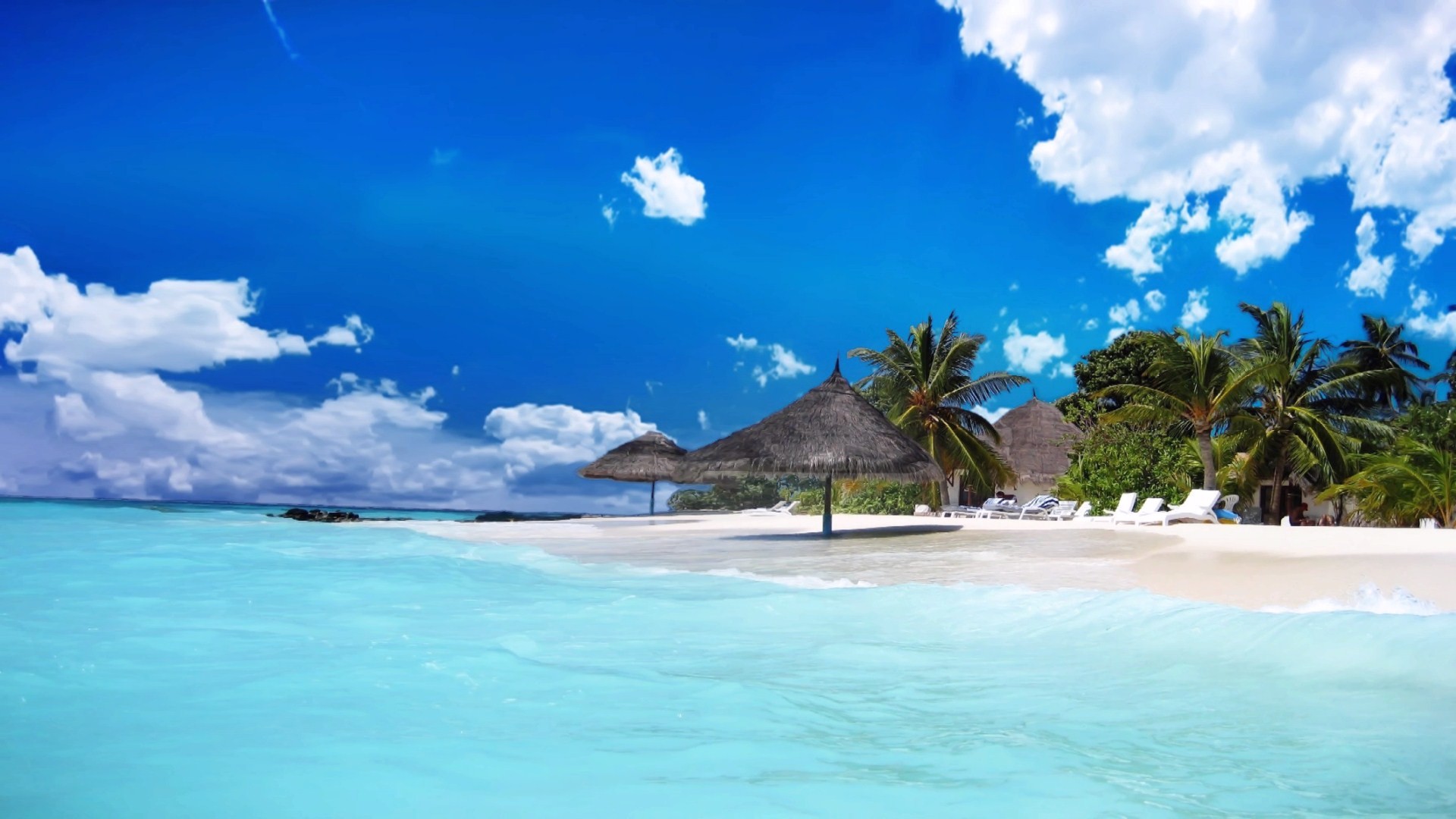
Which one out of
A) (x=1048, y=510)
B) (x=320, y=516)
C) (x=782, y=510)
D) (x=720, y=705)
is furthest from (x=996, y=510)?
(x=720, y=705)

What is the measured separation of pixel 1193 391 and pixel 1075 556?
11095mm

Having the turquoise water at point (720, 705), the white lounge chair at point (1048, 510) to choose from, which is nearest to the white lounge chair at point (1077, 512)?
the white lounge chair at point (1048, 510)

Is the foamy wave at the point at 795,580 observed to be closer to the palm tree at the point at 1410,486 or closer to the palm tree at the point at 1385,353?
the palm tree at the point at 1410,486

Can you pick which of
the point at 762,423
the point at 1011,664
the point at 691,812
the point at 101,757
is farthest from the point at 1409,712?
the point at 762,423

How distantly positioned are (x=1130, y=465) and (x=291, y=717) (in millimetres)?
18275

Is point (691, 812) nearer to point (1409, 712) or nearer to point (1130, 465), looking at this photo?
point (1409, 712)

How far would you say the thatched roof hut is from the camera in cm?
2597

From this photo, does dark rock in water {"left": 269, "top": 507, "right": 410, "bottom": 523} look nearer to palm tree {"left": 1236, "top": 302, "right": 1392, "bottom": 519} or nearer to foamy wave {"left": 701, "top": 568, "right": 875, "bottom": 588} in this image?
foamy wave {"left": 701, "top": 568, "right": 875, "bottom": 588}

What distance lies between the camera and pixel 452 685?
192 inches

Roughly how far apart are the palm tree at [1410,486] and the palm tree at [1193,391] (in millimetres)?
4528

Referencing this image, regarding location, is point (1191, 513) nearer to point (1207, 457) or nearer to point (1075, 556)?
point (1075, 556)

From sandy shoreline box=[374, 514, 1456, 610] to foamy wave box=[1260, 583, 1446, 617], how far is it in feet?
0.17

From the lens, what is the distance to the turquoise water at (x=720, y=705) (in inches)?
132

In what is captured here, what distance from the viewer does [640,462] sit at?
2295 cm
